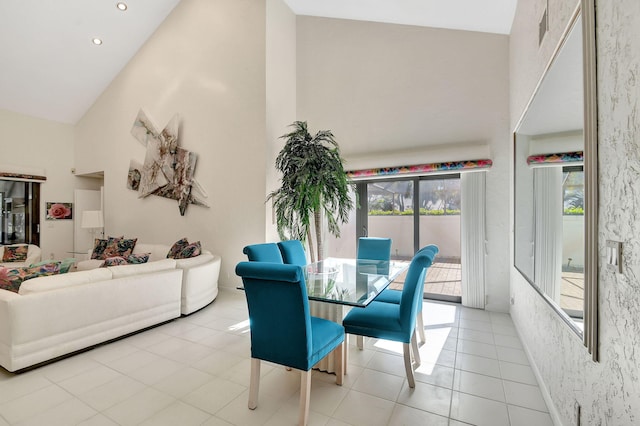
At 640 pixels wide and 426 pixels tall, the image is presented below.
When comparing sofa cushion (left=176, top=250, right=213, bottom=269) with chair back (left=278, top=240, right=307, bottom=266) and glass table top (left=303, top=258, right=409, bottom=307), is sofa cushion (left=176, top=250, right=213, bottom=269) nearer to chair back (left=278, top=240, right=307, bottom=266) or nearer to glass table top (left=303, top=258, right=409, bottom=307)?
chair back (left=278, top=240, right=307, bottom=266)

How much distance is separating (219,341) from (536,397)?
8.88 ft

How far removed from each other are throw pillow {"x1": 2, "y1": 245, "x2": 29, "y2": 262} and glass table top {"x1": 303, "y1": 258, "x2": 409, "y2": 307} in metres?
5.66

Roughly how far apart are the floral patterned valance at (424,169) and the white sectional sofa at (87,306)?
2.67 meters

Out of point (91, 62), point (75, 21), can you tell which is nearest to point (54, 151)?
point (91, 62)

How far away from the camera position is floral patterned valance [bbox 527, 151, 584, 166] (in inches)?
55.1

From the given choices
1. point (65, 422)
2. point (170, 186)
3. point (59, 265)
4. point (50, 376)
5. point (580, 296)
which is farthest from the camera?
point (170, 186)

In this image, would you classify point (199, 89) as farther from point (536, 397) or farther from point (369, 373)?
point (536, 397)

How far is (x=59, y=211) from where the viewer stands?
700 centimetres

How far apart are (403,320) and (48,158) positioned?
860 cm

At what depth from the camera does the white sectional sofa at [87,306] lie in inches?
93.5

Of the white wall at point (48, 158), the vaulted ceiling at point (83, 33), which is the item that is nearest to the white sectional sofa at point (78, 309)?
the vaulted ceiling at point (83, 33)

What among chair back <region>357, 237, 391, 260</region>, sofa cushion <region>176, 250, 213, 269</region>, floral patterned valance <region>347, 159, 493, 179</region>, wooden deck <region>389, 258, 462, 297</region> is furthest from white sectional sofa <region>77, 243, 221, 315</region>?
wooden deck <region>389, 258, 462, 297</region>

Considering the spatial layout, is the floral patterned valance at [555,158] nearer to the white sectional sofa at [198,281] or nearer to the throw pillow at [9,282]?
the white sectional sofa at [198,281]

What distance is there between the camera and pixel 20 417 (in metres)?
1.90
